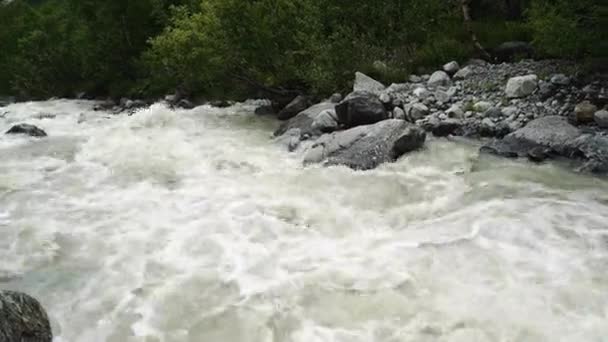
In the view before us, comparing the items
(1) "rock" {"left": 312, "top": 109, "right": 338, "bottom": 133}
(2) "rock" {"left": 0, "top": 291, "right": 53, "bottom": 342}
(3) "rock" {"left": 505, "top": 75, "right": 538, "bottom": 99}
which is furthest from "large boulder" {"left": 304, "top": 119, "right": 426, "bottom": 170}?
(2) "rock" {"left": 0, "top": 291, "right": 53, "bottom": 342}

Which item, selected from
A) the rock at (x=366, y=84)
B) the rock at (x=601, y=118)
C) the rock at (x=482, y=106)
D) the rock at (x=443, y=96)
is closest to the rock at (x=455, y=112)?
the rock at (x=482, y=106)

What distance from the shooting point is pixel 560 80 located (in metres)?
11.7

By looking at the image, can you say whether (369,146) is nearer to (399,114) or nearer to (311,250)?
(399,114)

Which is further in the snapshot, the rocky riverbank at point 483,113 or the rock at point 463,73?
the rock at point 463,73


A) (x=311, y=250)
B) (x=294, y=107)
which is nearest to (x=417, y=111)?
(x=294, y=107)

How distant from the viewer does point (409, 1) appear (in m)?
15.5

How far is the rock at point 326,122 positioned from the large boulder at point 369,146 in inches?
50.4

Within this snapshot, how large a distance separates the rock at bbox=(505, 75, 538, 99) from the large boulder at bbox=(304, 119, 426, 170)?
9.00 ft

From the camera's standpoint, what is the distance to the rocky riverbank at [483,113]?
9.67 m

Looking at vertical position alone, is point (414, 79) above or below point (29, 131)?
above

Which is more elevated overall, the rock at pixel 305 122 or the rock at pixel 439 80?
the rock at pixel 439 80

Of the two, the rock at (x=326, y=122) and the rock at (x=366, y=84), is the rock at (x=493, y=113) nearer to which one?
the rock at (x=366, y=84)

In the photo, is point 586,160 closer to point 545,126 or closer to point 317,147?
point 545,126

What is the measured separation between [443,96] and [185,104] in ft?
35.1
